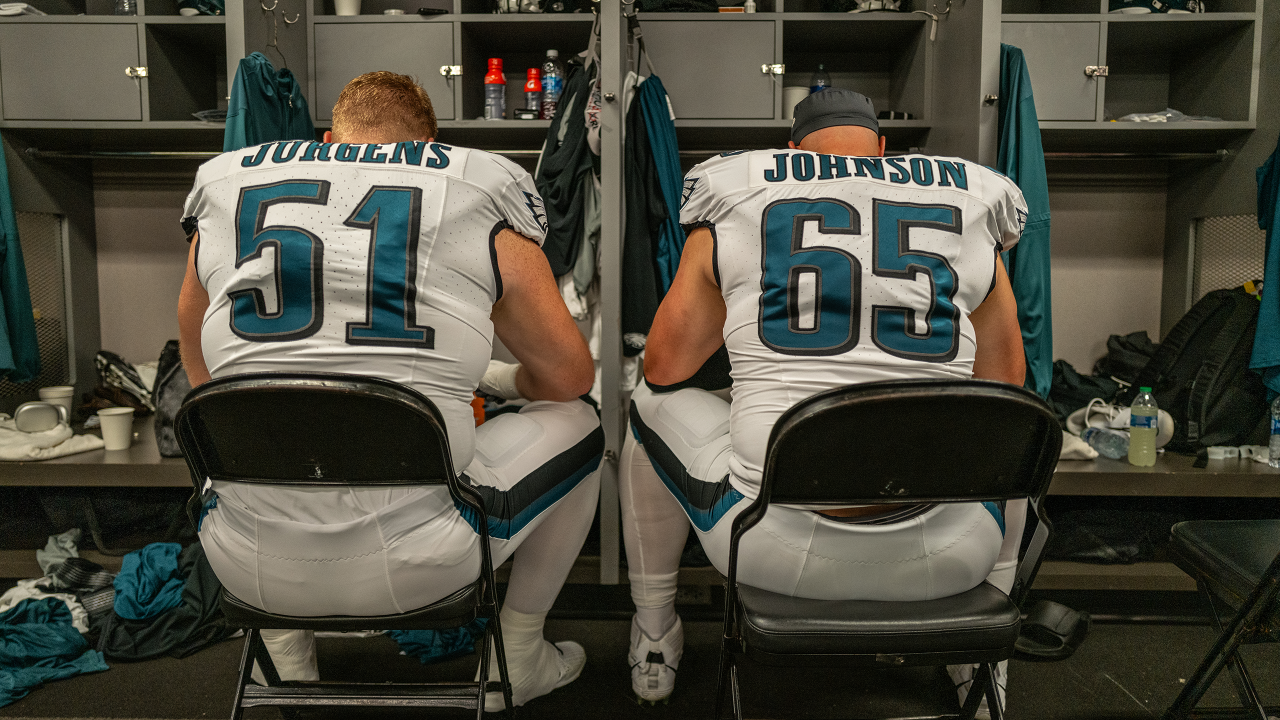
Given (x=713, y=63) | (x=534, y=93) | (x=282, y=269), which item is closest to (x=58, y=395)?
(x=534, y=93)

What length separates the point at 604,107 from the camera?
2.04 m

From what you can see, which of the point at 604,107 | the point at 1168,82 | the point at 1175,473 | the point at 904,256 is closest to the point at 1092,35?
the point at 1168,82

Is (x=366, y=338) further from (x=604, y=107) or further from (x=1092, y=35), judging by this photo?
(x=1092, y=35)

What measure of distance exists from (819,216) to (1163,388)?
222 cm

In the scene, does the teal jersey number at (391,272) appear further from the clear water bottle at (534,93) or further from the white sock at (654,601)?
the clear water bottle at (534,93)

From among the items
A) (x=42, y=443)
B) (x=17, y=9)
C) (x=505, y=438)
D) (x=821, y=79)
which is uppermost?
(x=17, y=9)

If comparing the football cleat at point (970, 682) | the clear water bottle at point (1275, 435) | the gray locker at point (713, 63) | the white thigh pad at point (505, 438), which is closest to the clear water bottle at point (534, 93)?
the gray locker at point (713, 63)

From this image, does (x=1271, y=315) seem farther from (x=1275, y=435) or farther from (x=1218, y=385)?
(x=1275, y=435)

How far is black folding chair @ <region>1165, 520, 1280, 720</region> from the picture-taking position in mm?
1235

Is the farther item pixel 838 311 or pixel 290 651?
pixel 290 651

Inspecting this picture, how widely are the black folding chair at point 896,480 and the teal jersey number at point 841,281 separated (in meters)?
0.22

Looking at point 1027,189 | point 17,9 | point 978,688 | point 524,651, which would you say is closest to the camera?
point 978,688

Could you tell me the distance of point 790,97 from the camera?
2686 mm

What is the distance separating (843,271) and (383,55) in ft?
7.32
